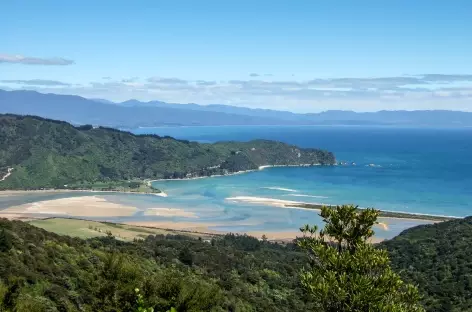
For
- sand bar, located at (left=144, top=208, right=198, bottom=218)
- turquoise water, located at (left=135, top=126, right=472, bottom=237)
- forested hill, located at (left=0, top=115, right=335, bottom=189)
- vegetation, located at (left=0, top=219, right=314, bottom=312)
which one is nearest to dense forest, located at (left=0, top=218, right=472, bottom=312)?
vegetation, located at (left=0, top=219, right=314, bottom=312)

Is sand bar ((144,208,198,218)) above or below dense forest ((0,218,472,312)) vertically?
below

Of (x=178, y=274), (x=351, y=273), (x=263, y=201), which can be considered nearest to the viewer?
(x=351, y=273)

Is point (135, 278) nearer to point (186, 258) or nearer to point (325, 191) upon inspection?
point (186, 258)

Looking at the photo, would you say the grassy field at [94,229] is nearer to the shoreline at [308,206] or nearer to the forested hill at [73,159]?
the shoreline at [308,206]

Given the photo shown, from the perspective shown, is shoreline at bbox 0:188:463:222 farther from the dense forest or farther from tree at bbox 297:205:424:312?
tree at bbox 297:205:424:312

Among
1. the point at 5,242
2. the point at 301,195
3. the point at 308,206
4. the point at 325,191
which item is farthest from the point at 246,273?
the point at 325,191
